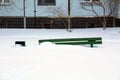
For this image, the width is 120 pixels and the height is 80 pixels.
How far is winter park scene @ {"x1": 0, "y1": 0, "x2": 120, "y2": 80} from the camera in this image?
9.27m

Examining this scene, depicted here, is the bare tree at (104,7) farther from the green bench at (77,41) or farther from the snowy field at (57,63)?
the snowy field at (57,63)

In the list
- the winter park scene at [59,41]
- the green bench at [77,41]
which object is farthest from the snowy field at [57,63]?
the green bench at [77,41]

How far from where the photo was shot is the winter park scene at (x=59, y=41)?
9.27m

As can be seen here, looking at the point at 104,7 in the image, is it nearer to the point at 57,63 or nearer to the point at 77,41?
the point at 77,41

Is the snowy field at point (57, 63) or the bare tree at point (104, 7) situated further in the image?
the bare tree at point (104, 7)

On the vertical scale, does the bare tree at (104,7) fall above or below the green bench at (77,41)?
above

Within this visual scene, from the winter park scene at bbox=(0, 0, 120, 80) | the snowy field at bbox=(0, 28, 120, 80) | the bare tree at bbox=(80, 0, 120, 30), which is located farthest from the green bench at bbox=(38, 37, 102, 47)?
the bare tree at bbox=(80, 0, 120, 30)

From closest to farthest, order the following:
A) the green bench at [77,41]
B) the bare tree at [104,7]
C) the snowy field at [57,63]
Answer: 1. the snowy field at [57,63]
2. the green bench at [77,41]
3. the bare tree at [104,7]

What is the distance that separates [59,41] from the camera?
15.2m

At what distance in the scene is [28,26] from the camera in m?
23.9

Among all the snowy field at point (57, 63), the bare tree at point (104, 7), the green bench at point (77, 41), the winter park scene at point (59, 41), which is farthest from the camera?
the bare tree at point (104, 7)

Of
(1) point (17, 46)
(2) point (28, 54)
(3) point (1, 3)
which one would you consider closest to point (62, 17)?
(3) point (1, 3)

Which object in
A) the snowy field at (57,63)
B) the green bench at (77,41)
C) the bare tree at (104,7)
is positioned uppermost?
the bare tree at (104,7)

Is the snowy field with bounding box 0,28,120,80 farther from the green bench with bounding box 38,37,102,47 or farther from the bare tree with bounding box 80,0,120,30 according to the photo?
the bare tree with bounding box 80,0,120,30
